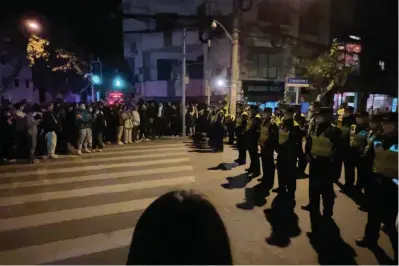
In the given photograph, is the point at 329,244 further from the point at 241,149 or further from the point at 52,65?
the point at 52,65

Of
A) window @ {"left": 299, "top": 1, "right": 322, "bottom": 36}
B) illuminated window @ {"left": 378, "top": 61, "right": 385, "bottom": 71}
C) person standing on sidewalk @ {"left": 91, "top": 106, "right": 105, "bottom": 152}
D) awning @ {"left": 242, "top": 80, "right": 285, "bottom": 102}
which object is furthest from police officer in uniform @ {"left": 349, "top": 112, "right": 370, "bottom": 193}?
illuminated window @ {"left": 378, "top": 61, "right": 385, "bottom": 71}

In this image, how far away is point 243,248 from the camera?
15.4 ft

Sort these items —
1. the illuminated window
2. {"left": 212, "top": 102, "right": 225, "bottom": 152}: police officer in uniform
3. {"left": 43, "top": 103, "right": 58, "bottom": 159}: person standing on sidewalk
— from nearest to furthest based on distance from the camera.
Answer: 1. {"left": 43, "top": 103, "right": 58, "bottom": 159}: person standing on sidewalk
2. {"left": 212, "top": 102, "right": 225, "bottom": 152}: police officer in uniform
3. the illuminated window

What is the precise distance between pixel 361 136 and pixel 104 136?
35.1 ft

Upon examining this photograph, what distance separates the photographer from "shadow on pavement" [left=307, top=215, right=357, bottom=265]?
4.42 m

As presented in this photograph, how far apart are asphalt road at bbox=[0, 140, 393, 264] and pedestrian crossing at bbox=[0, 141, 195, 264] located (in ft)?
0.05

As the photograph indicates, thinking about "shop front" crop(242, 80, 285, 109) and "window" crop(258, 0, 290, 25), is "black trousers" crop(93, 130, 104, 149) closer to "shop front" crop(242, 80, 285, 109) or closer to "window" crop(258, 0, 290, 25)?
"shop front" crop(242, 80, 285, 109)

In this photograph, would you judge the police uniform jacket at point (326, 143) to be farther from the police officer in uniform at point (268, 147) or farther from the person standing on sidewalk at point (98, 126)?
the person standing on sidewalk at point (98, 126)

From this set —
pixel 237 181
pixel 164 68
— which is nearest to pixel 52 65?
pixel 164 68

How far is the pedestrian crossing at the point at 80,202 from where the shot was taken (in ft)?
15.1

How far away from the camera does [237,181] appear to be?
8352 millimetres

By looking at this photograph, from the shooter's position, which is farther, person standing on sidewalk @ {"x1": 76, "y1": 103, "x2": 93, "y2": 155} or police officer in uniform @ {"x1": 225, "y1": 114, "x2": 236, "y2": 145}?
police officer in uniform @ {"x1": 225, "y1": 114, "x2": 236, "y2": 145}

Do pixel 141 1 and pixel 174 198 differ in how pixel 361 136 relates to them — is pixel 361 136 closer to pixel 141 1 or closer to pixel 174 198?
pixel 174 198

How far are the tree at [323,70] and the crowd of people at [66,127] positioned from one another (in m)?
16.0
